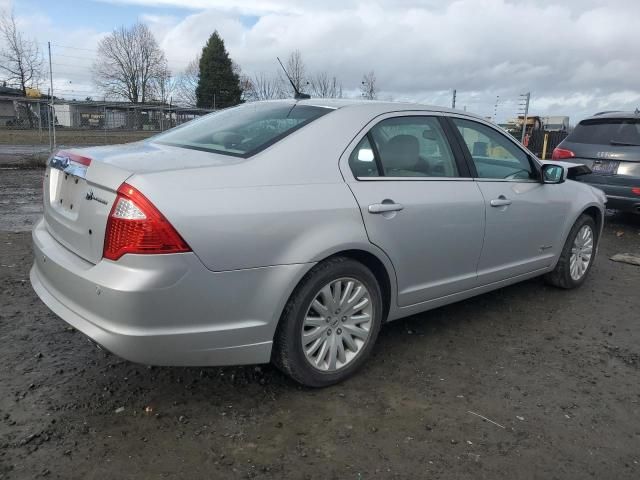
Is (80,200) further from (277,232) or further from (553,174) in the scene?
(553,174)

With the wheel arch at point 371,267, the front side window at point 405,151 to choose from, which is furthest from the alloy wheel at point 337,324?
the front side window at point 405,151

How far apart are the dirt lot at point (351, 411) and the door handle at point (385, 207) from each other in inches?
39.4

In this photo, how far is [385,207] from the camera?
315 centimetres

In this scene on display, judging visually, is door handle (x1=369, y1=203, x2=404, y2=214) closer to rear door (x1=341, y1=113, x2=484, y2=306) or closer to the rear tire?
rear door (x1=341, y1=113, x2=484, y2=306)

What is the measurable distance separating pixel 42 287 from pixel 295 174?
1534 mm

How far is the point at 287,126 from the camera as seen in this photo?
3137mm

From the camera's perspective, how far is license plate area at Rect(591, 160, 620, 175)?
7.40 metres

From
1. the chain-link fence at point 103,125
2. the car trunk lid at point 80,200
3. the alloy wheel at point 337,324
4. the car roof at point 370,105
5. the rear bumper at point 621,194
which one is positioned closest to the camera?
the car trunk lid at point 80,200

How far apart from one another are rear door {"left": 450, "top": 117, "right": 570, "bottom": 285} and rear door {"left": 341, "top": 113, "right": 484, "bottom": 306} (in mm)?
163

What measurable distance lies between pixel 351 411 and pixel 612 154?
6.26m

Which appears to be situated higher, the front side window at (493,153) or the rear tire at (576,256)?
the front side window at (493,153)

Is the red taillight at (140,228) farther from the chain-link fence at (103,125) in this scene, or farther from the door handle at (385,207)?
the chain-link fence at (103,125)

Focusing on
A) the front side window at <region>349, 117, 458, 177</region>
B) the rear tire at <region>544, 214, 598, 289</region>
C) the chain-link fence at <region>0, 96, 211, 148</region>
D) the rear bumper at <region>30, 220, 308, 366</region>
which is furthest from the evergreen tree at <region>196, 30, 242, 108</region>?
the rear bumper at <region>30, 220, 308, 366</region>

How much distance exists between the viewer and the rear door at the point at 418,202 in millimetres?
3156
